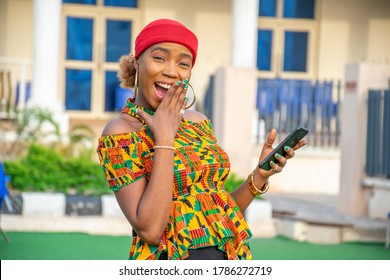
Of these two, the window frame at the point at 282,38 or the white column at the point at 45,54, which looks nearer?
the white column at the point at 45,54

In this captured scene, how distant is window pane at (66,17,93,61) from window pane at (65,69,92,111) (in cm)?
27

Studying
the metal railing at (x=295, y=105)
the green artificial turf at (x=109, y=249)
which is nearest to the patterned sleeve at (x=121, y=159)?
the green artificial turf at (x=109, y=249)

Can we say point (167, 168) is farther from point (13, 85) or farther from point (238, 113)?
point (13, 85)

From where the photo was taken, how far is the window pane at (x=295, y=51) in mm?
15188

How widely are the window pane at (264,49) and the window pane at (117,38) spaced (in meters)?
2.30

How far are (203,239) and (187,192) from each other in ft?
0.51

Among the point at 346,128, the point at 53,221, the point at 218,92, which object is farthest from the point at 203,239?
the point at 218,92

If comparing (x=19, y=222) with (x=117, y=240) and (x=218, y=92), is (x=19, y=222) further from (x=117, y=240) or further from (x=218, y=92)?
(x=218, y=92)

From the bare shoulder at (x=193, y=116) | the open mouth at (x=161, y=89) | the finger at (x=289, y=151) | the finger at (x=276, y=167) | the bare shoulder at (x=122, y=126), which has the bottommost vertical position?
the finger at (x=276, y=167)

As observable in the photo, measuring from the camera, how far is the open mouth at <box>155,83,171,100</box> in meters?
2.74

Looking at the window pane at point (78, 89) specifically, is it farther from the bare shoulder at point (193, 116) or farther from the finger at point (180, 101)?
the finger at point (180, 101)

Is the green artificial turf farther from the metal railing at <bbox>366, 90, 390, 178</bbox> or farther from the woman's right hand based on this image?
the woman's right hand

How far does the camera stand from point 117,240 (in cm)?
801

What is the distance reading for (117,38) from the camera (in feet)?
48.6
